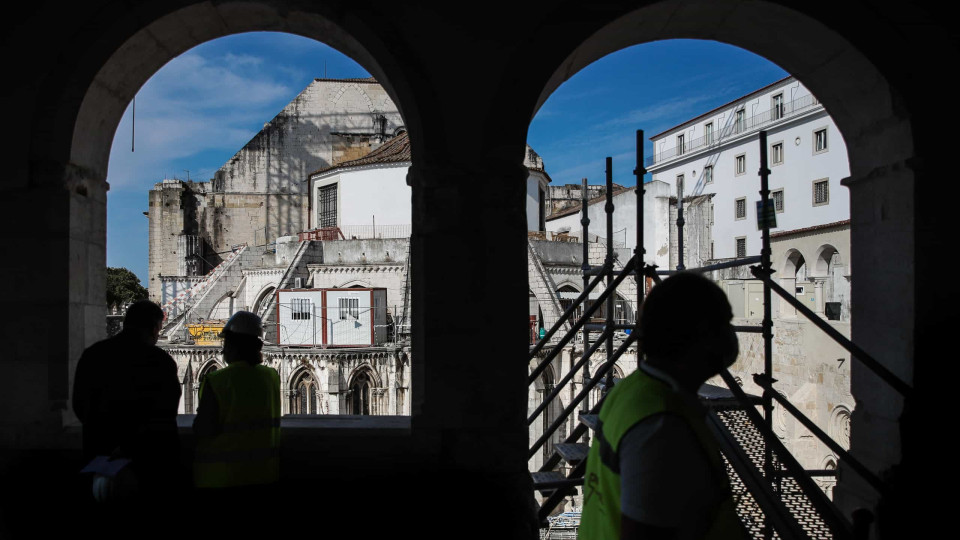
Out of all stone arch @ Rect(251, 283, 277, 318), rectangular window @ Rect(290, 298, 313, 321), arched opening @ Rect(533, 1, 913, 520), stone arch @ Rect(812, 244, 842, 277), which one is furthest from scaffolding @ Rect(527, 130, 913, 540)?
stone arch @ Rect(251, 283, 277, 318)

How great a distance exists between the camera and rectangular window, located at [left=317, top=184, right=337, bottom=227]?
28.5 m

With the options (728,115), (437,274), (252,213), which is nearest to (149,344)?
(437,274)

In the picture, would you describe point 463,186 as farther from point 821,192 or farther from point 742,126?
point 742,126

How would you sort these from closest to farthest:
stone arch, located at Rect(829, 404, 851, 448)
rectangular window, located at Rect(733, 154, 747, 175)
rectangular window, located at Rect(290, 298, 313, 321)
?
1. stone arch, located at Rect(829, 404, 851, 448)
2. rectangular window, located at Rect(290, 298, 313, 321)
3. rectangular window, located at Rect(733, 154, 747, 175)

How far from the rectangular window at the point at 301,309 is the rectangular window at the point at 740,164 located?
27.4 meters

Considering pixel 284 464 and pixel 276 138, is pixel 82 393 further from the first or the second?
pixel 276 138

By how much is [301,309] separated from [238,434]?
1784 cm

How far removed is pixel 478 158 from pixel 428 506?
6.06 feet

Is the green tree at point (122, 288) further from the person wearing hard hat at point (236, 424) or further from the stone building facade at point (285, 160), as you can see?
the person wearing hard hat at point (236, 424)

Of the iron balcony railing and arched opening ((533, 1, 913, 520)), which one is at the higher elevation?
the iron balcony railing

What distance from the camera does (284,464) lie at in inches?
128

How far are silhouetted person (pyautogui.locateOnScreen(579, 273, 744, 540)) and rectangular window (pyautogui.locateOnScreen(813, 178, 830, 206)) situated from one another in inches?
1308

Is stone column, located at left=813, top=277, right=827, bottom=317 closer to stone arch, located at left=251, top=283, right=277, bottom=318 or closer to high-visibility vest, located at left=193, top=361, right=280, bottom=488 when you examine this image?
high-visibility vest, located at left=193, top=361, right=280, bottom=488

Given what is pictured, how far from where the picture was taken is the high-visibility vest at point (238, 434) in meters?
2.75
